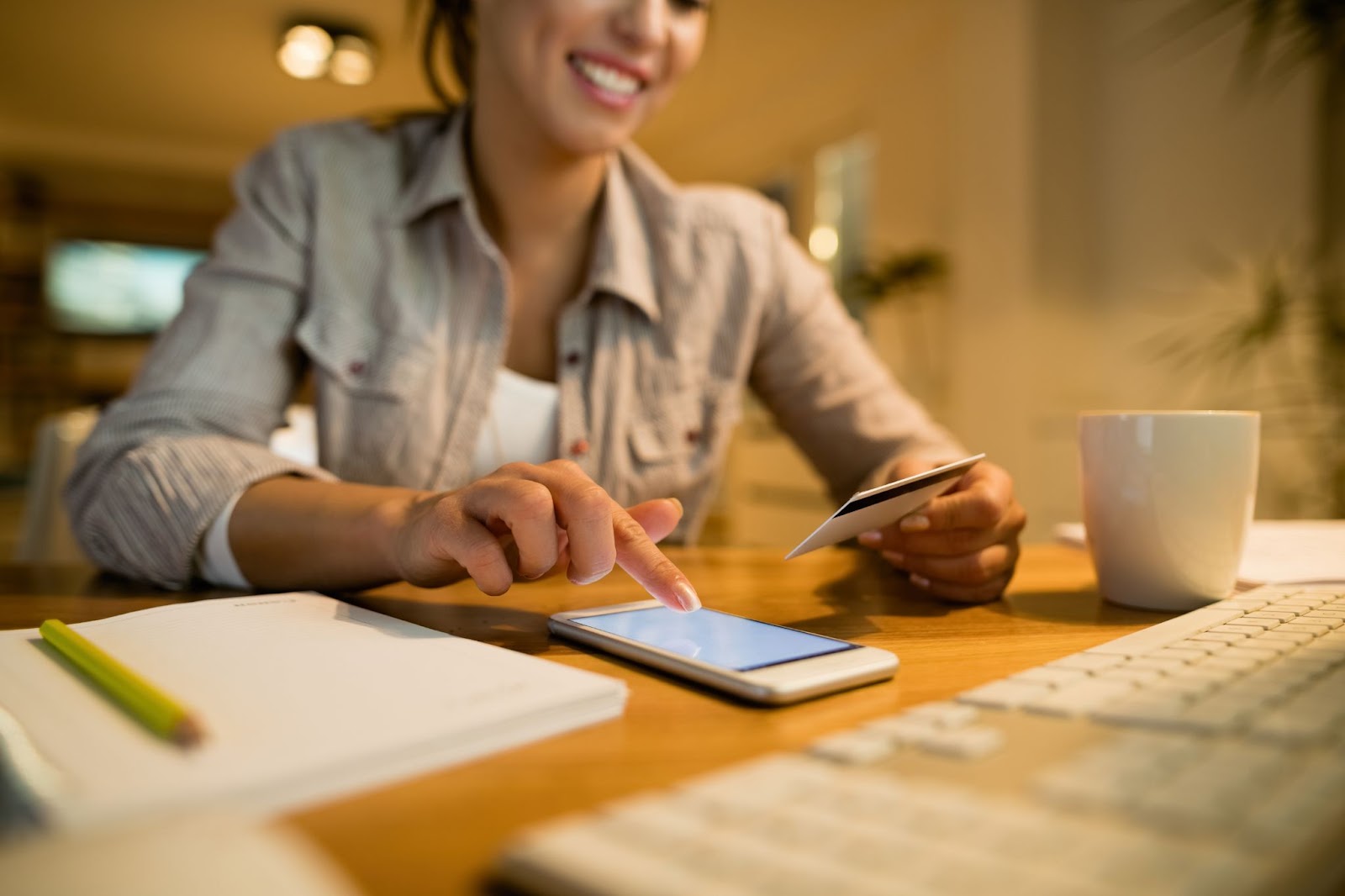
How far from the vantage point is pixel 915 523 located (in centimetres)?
61

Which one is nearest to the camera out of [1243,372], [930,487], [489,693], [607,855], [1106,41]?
[607,855]

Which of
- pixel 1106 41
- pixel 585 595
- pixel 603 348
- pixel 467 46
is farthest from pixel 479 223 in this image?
pixel 1106 41

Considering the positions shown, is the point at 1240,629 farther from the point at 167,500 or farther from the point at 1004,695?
the point at 167,500

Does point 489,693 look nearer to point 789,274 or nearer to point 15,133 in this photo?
point 789,274

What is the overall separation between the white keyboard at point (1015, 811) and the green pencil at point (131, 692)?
0.12m

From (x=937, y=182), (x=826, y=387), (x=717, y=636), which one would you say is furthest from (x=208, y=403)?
(x=937, y=182)

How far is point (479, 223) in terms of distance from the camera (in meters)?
0.98

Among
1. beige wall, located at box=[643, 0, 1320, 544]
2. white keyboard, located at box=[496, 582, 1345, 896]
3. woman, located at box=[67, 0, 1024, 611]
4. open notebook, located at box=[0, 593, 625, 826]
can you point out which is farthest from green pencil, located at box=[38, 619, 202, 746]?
beige wall, located at box=[643, 0, 1320, 544]

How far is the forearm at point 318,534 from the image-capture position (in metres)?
0.59

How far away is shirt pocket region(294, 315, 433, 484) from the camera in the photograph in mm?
938

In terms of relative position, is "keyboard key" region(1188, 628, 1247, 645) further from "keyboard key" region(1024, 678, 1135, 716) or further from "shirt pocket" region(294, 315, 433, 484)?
"shirt pocket" region(294, 315, 433, 484)

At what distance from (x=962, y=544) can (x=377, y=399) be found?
0.64m

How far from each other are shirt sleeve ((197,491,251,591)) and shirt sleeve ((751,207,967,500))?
2.09 ft

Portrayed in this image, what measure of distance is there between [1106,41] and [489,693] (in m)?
3.37
